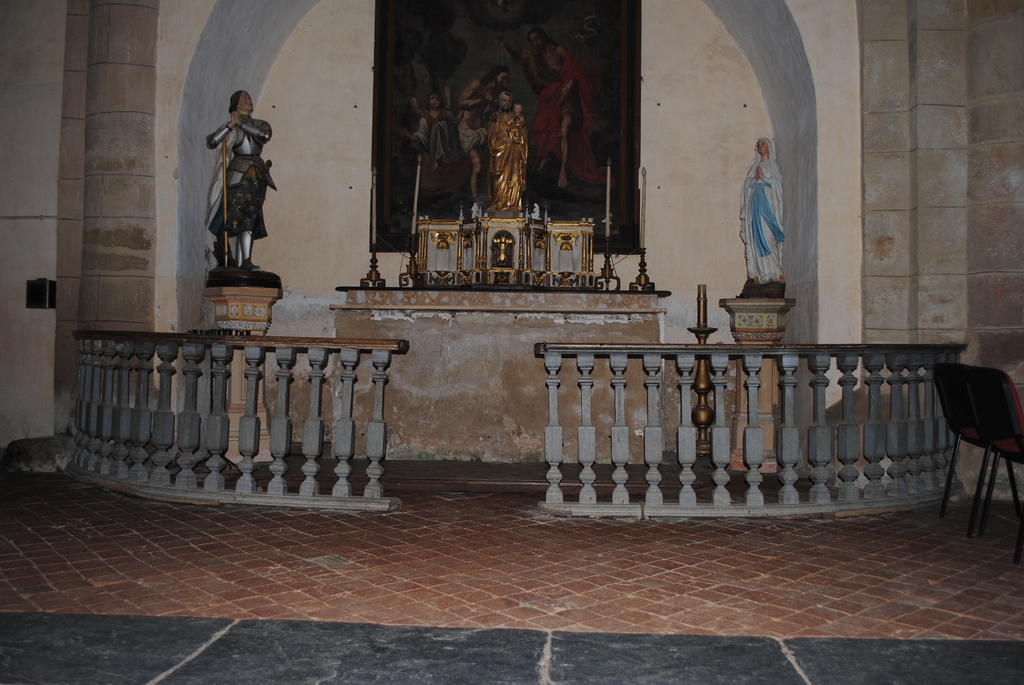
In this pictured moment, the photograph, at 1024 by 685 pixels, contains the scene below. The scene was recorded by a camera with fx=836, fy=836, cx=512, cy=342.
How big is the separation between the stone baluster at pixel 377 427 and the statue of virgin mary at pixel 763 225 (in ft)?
12.0

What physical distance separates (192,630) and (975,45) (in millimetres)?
5967

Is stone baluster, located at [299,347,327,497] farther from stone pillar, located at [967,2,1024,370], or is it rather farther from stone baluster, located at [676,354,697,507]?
stone pillar, located at [967,2,1024,370]

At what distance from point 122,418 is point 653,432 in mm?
3312

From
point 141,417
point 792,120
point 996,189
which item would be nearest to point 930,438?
point 996,189

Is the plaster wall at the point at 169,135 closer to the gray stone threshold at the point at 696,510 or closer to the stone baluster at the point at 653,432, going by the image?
→ the gray stone threshold at the point at 696,510

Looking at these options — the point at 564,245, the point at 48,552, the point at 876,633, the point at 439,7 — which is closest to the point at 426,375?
the point at 564,245

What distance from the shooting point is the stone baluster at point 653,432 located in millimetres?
4668

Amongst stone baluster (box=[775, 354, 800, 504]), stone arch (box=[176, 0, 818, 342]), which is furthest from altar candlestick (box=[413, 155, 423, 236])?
stone baluster (box=[775, 354, 800, 504])

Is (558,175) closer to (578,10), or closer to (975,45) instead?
(578,10)

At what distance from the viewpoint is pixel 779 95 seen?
7555 mm

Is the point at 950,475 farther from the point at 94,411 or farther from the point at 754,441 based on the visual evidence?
the point at 94,411

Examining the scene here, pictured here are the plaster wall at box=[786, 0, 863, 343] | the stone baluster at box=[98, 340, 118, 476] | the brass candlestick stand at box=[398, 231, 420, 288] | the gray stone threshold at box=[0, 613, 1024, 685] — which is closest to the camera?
the gray stone threshold at box=[0, 613, 1024, 685]

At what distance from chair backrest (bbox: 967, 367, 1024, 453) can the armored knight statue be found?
5.41 m

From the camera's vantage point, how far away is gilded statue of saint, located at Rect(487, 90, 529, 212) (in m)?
7.47
